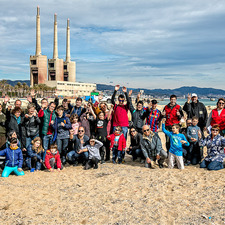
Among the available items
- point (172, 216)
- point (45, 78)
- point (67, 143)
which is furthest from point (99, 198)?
point (45, 78)

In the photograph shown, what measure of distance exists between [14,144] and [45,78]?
116472 mm

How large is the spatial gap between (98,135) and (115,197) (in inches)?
128

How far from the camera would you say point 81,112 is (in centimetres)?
888

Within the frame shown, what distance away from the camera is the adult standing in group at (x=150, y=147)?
7.83 metres

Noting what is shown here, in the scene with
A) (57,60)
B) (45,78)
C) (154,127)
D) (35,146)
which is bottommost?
(35,146)

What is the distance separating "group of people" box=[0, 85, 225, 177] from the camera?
755cm

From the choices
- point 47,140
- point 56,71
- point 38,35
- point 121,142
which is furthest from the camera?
point 56,71

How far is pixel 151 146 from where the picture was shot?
26.0 feet

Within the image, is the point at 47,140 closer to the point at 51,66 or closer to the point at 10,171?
the point at 10,171

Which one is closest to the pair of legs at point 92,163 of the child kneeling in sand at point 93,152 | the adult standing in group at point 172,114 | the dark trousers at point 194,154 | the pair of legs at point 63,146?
the child kneeling in sand at point 93,152

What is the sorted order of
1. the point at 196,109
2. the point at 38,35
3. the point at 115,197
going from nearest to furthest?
the point at 115,197
the point at 196,109
the point at 38,35

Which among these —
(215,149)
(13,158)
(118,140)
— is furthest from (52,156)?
(215,149)

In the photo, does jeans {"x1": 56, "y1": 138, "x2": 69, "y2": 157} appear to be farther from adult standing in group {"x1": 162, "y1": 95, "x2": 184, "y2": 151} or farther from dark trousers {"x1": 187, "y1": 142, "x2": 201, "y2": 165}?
dark trousers {"x1": 187, "y1": 142, "x2": 201, "y2": 165}

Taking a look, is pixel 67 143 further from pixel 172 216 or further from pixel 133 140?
pixel 172 216
